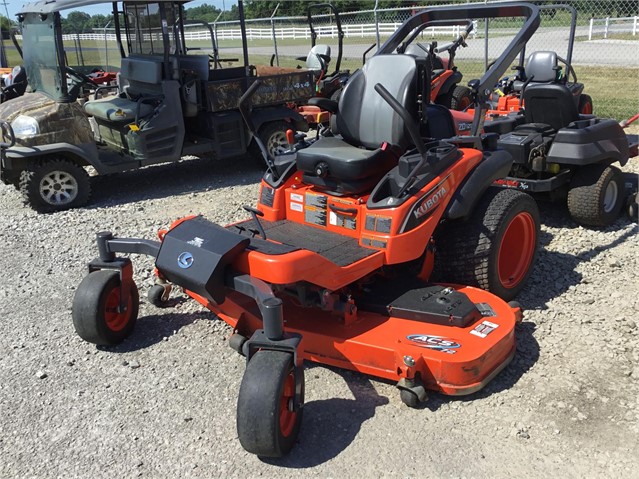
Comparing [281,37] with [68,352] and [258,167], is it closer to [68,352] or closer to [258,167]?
[258,167]

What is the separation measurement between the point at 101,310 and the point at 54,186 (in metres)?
3.54

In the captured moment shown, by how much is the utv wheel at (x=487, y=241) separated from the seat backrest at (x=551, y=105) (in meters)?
1.82

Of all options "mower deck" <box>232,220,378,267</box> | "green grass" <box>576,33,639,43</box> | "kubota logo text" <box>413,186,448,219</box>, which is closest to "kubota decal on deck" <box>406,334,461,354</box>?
"mower deck" <box>232,220,378,267</box>

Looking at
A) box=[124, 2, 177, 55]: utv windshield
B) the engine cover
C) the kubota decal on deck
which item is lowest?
the kubota decal on deck

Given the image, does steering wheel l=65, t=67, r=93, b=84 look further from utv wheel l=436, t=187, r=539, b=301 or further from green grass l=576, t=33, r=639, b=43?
green grass l=576, t=33, r=639, b=43

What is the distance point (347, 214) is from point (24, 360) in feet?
6.86

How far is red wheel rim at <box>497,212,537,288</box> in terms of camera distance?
431cm

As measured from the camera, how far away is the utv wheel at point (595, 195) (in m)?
5.35

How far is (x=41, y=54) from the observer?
23.8 ft

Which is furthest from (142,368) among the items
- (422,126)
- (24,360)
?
(422,126)

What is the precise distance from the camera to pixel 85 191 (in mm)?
6906

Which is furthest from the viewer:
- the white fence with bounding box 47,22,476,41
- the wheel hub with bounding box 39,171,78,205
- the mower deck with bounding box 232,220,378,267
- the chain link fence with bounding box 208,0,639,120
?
the white fence with bounding box 47,22,476,41

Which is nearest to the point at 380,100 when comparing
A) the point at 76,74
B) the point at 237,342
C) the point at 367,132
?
the point at 367,132

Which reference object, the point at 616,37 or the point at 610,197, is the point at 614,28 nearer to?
the point at 616,37
